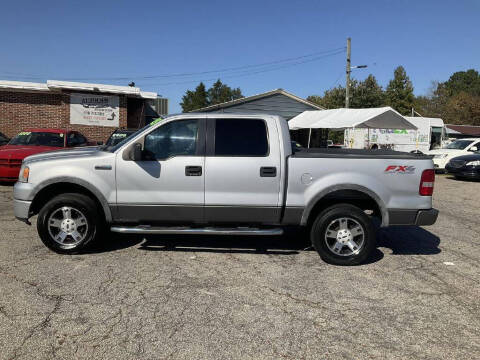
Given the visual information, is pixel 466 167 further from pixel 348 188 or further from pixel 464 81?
pixel 464 81

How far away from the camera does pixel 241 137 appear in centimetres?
480

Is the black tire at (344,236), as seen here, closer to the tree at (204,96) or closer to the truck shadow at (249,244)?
the truck shadow at (249,244)

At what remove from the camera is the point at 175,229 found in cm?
471

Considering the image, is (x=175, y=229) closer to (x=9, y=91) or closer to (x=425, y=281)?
(x=425, y=281)

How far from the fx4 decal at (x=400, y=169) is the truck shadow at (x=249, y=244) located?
49.6 inches

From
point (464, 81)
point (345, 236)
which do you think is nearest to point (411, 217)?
point (345, 236)

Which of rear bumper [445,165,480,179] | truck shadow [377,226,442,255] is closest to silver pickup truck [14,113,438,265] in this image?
truck shadow [377,226,442,255]

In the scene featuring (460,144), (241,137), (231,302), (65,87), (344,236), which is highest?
(65,87)

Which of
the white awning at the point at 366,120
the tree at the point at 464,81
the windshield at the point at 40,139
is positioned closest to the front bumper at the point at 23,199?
the windshield at the point at 40,139

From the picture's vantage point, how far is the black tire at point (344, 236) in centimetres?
468

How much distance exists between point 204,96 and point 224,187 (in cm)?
6236

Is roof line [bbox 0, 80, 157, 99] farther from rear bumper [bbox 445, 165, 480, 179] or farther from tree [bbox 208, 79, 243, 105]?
tree [bbox 208, 79, 243, 105]

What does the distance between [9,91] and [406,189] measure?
18149mm

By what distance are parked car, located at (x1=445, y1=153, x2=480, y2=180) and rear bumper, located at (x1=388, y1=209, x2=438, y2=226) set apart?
11.3 meters
